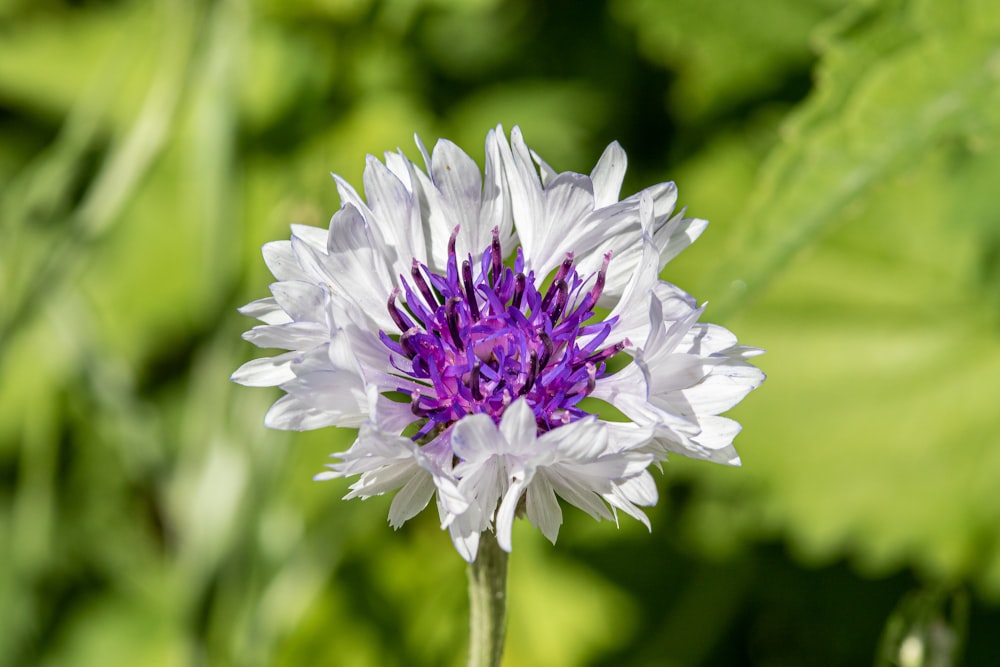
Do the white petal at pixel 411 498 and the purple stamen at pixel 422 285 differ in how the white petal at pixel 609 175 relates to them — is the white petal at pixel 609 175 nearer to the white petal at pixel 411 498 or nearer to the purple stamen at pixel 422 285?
the purple stamen at pixel 422 285

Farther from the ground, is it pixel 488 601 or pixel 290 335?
pixel 290 335

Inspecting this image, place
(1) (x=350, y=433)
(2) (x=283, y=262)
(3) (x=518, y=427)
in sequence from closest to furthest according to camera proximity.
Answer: (3) (x=518, y=427) → (2) (x=283, y=262) → (1) (x=350, y=433)

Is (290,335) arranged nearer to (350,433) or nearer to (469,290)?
(469,290)

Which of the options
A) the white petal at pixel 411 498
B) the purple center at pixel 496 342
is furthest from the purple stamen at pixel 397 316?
the white petal at pixel 411 498

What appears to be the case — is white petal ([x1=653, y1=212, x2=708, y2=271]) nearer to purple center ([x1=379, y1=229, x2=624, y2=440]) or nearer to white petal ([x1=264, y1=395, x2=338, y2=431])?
purple center ([x1=379, y1=229, x2=624, y2=440])

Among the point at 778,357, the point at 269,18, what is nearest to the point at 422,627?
the point at 778,357

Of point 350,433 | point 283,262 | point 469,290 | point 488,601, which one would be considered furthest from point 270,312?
point 350,433

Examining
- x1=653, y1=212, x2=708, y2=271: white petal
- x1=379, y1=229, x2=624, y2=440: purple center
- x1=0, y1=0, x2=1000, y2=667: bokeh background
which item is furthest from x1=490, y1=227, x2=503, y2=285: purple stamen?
x1=0, y1=0, x2=1000, y2=667: bokeh background

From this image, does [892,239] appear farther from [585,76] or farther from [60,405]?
[60,405]
